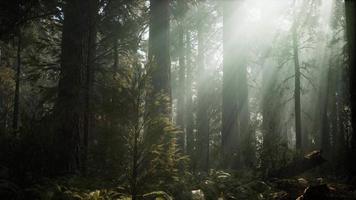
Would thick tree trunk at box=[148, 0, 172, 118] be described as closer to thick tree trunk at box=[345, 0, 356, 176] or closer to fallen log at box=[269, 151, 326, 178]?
fallen log at box=[269, 151, 326, 178]

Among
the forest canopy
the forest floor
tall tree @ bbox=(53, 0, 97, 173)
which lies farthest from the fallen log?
tall tree @ bbox=(53, 0, 97, 173)

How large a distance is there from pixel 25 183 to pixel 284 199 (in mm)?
4510

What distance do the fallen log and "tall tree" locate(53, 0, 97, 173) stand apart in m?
4.66

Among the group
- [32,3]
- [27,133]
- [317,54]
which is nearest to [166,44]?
[32,3]

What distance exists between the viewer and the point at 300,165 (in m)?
8.65

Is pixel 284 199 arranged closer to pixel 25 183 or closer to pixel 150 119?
pixel 150 119

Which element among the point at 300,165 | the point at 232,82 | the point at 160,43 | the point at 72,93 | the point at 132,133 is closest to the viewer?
the point at 132,133

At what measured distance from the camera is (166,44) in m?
9.90

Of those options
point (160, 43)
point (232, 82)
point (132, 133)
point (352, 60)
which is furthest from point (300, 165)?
point (232, 82)

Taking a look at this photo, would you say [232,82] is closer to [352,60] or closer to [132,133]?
[352,60]

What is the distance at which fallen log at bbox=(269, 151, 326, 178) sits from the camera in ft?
28.0

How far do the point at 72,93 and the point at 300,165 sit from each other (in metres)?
5.49

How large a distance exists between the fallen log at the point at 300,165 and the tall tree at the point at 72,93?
15.3 feet

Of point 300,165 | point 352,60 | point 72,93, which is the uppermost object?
point 352,60
